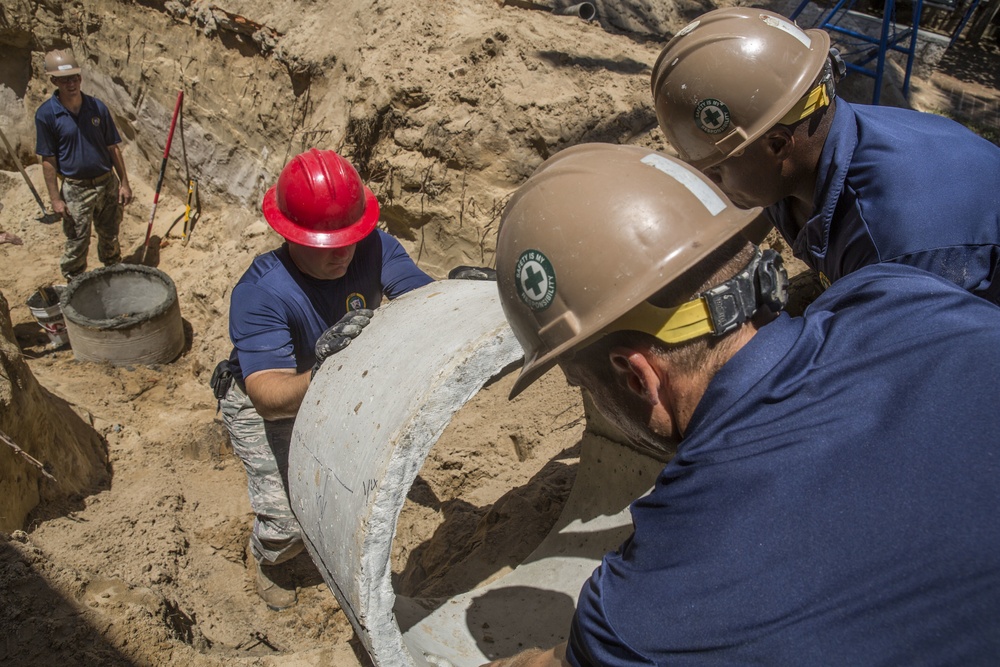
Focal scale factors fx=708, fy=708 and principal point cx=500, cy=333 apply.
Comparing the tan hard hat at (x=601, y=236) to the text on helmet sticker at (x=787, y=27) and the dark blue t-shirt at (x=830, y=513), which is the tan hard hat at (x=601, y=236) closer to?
the dark blue t-shirt at (x=830, y=513)

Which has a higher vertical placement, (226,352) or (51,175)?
(51,175)

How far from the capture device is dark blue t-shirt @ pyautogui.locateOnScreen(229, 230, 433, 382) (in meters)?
3.08

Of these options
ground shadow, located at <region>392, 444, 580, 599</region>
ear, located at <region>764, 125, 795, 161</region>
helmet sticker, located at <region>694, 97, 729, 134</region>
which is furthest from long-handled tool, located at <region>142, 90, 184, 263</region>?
ear, located at <region>764, 125, 795, 161</region>

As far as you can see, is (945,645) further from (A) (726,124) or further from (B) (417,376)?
(A) (726,124)

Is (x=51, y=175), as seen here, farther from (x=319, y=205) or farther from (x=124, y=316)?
(x=319, y=205)

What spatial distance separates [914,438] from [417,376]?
1618mm

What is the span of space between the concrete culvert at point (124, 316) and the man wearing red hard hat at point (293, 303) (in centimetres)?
304

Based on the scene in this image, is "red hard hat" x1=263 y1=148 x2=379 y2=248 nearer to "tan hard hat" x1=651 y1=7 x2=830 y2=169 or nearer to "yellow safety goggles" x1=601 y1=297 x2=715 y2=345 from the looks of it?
"tan hard hat" x1=651 y1=7 x2=830 y2=169

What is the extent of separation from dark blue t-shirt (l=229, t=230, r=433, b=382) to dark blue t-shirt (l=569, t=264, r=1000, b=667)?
1.99 m

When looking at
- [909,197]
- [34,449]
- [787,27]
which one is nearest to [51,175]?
[34,449]

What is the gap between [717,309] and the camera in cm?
154

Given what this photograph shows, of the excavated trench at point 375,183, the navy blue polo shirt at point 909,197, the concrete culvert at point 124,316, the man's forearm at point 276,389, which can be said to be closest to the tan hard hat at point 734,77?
the navy blue polo shirt at point 909,197

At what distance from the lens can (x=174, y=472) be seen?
4.84 m

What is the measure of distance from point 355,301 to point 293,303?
0.36m
